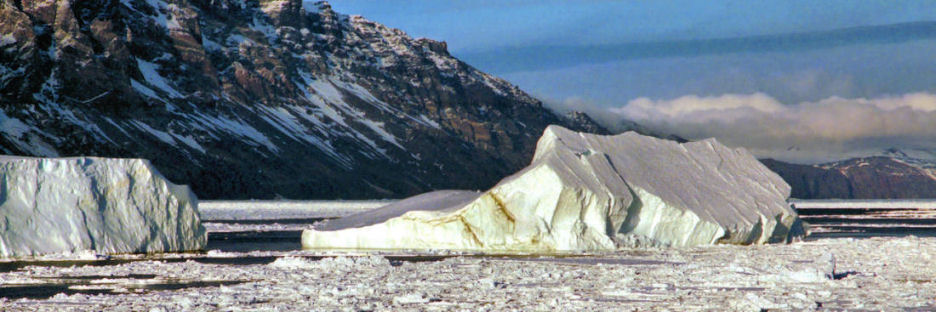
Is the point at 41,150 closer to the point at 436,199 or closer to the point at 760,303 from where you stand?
the point at 436,199

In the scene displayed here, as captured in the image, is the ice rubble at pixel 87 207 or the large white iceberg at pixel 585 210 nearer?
the ice rubble at pixel 87 207

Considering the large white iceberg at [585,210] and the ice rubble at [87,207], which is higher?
the large white iceberg at [585,210]

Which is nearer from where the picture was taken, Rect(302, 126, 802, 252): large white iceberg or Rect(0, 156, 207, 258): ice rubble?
Rect(0, 156, 207, 258): ice rubble

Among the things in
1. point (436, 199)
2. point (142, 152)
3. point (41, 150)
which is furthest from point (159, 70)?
point (436, 199)

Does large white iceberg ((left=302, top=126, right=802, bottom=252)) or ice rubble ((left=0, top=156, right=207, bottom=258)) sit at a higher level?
large white iceberg ((left=302, top=126, right=802, bottom=252))
